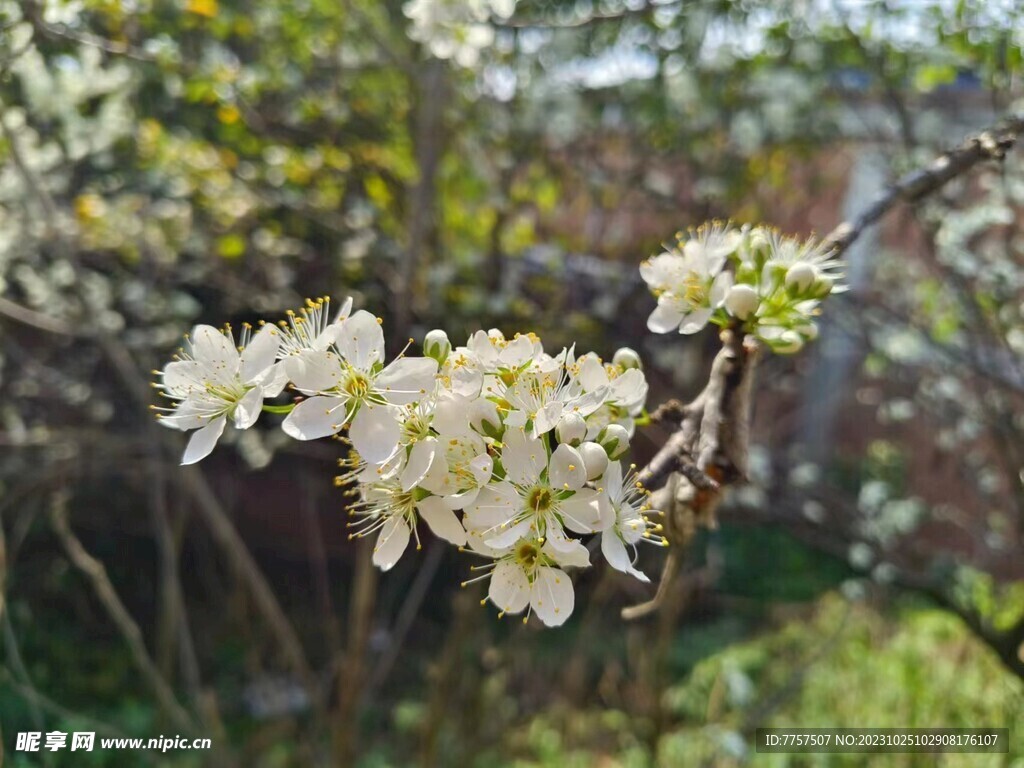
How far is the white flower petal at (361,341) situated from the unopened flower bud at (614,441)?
0.25 metres

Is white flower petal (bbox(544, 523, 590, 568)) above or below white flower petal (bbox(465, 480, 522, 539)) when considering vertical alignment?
below

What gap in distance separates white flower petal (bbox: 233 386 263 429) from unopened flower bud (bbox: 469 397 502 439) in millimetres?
227

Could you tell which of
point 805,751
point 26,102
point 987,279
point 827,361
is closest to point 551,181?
point 987,279

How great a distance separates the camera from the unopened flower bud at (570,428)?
86 centimetres

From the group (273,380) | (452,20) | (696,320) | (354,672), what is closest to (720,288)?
(696,320)

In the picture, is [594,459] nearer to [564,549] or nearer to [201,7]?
[564,549]

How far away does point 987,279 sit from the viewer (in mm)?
2738

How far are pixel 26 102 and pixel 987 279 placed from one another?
9.71ft

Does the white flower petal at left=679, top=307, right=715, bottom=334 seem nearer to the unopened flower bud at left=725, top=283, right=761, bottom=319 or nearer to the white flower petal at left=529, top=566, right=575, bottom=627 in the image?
the unopened flower bud at left=725, top=283, right=761, bottom=319

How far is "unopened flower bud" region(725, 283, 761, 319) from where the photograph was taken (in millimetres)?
1050

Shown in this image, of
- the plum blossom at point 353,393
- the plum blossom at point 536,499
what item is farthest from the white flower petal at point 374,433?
the plum blossom at point 536,499

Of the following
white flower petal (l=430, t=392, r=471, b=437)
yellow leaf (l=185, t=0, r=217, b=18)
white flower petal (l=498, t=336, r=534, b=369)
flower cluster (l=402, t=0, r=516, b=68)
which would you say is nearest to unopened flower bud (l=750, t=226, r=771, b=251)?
white flower petal (l=498, t=336, r=534, b=369)

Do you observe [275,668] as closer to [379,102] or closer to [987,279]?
[379,102]

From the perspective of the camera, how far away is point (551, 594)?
2.95ft
